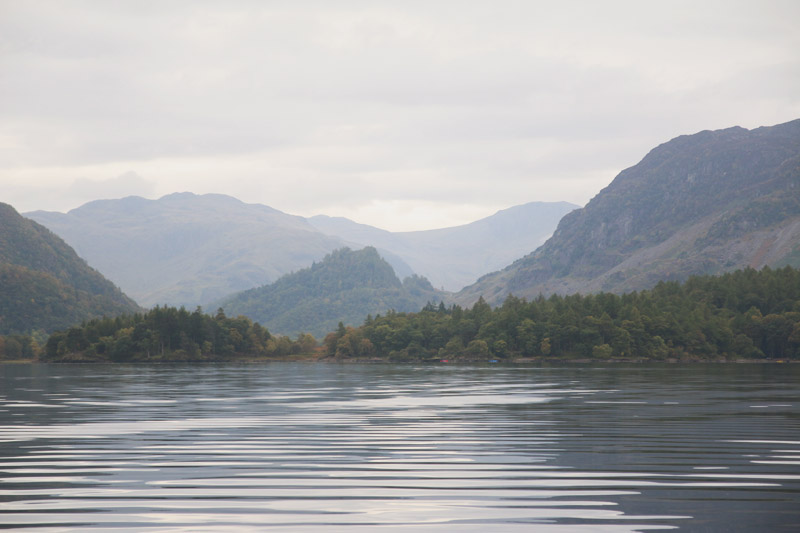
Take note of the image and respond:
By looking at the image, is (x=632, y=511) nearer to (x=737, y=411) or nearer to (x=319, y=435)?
(x=319, y=435)

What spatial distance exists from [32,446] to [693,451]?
3046cm

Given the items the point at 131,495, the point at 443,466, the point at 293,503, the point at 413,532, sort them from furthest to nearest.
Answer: the point at 443,466 → the point at 131,495 → the point at 293,503 → the point at 413,532

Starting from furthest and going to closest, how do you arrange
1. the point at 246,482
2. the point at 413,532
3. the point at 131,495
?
the point at 246,482 → the point at 131,495 → the point at 413,532

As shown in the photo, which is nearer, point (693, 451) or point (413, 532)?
point (413, 532)

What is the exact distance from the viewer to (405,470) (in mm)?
28562

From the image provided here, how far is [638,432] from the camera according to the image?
4112 centimetres

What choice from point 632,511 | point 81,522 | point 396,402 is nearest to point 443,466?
point 632,511

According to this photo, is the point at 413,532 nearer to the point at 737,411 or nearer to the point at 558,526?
the point at 558,526

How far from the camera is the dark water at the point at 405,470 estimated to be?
67.5ft

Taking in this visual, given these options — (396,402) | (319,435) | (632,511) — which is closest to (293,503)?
(632,511)

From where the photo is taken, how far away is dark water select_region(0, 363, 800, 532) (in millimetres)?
20578

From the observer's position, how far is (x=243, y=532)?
62.6ft

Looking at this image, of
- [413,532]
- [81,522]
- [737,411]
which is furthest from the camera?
[737,411]

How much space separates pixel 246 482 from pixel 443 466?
25.6 feet
